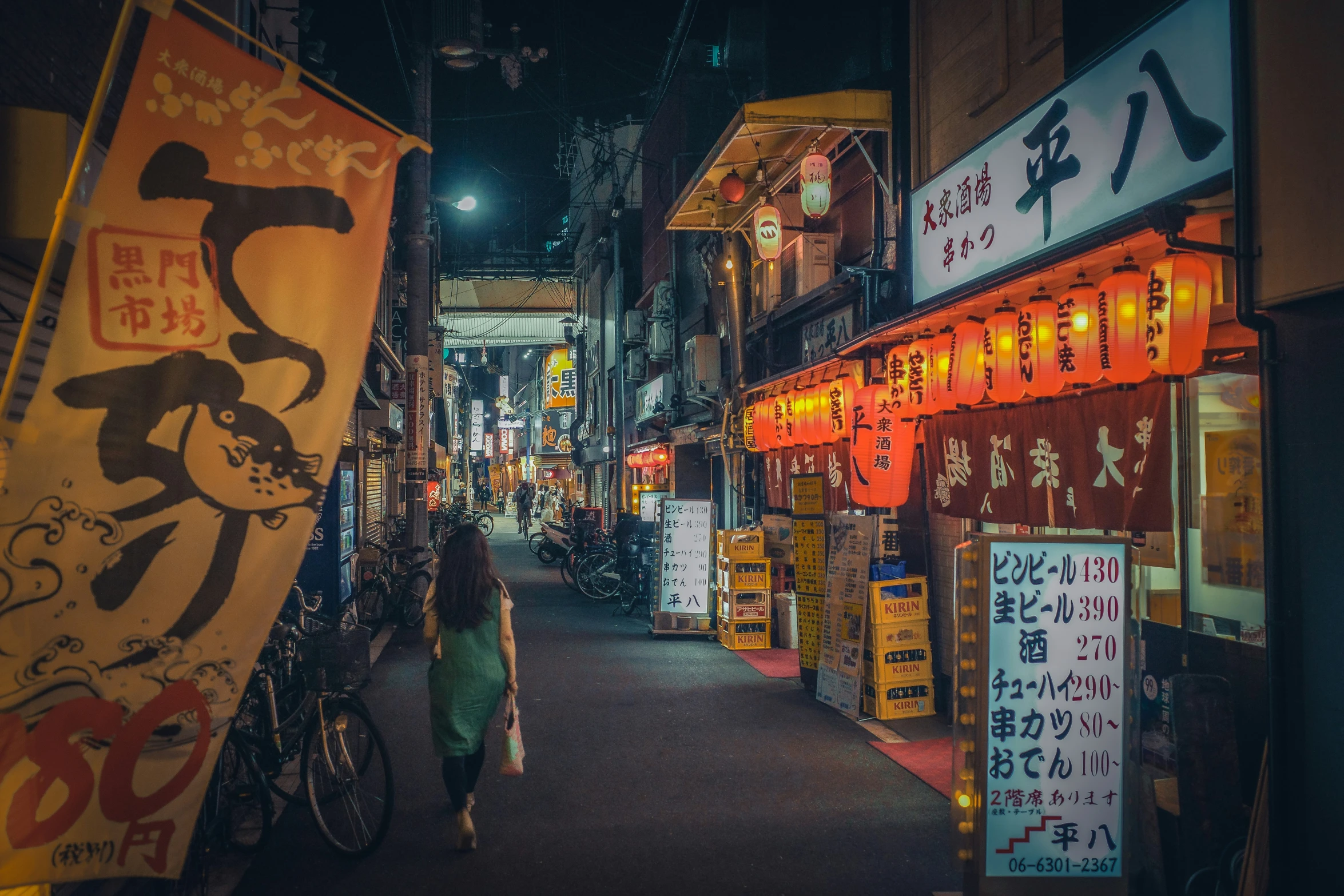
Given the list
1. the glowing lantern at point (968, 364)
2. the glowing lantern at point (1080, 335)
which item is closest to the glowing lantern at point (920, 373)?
the glowing lantern at point (968, 364)

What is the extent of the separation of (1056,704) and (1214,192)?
359 cm

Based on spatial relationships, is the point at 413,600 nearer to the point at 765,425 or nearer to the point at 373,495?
the point at 765,425

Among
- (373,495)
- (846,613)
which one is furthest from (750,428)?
(373,495)

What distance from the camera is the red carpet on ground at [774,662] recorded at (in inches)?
475

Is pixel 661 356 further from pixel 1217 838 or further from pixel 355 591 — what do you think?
pixel 1217 838

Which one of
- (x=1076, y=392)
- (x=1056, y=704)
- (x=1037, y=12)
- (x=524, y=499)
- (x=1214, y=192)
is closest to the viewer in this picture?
(x=1056, y=704)

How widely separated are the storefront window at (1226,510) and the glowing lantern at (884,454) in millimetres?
3829

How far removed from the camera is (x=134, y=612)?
2.64m

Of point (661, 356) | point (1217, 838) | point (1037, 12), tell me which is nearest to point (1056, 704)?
point (1217, 838)

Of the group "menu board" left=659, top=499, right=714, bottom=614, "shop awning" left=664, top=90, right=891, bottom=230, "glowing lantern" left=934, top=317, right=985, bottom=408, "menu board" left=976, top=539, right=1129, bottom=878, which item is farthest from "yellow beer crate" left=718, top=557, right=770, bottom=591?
"menu board" left=976, top=539, right=1129, bottom=878

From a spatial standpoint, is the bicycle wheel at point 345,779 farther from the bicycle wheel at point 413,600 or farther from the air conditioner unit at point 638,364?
the air conditioner unit at point 638,364

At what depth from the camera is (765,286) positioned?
57.2ft

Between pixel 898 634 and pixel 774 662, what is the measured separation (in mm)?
3659

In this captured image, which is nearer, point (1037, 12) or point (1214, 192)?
point (1214, 192)
